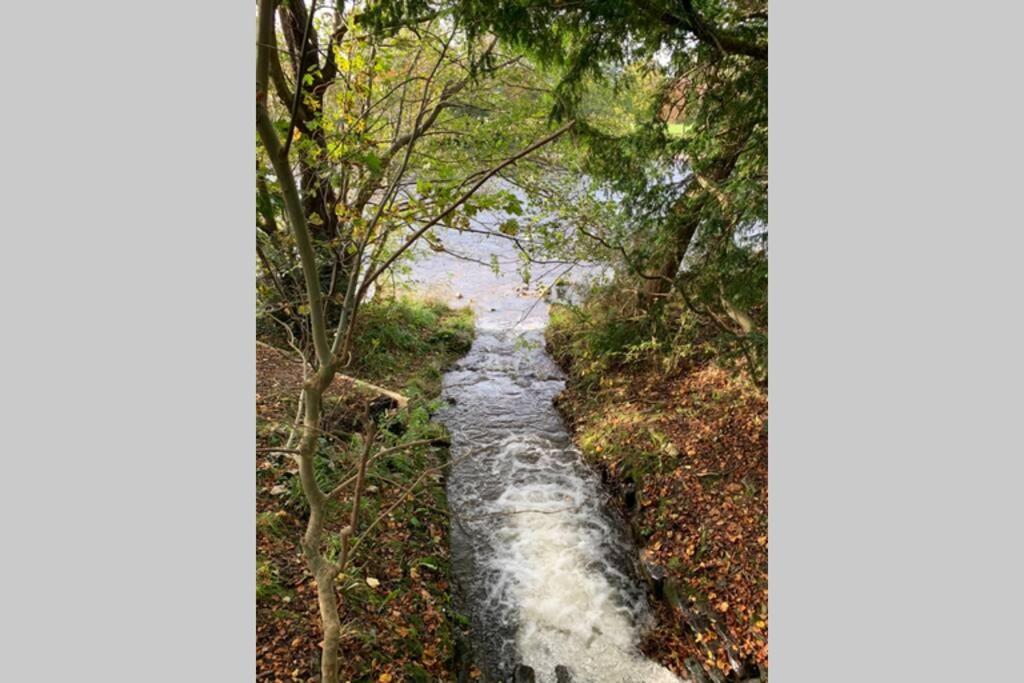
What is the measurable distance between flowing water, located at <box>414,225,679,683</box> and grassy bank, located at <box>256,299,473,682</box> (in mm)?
378

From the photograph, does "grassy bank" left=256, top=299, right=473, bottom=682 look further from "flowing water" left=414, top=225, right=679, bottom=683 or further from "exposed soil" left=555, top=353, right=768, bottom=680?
"exposed soil" left=555, top=353, right=768, bottom=680

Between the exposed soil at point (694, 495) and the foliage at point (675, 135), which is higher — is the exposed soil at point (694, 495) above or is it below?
below

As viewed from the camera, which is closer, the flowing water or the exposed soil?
the exposed soil

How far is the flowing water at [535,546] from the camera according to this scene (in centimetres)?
467

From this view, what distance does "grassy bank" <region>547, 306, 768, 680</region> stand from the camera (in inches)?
181

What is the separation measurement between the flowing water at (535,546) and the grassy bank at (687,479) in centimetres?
27

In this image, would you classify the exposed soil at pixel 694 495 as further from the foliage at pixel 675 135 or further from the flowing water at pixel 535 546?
the foliage at pixel 675 135

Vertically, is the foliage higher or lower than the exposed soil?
higher

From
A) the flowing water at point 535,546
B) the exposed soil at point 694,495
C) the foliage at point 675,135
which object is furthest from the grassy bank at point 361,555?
the foliage at point 675,135

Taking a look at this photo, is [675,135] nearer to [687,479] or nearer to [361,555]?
[687,479]

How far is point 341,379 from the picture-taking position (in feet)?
25.8

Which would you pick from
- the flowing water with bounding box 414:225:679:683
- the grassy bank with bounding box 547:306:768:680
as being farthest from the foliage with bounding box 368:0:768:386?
the flowing water with bounding box 414:225:679:683

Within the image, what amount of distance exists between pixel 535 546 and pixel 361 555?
75.0 inches

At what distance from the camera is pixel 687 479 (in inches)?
241
